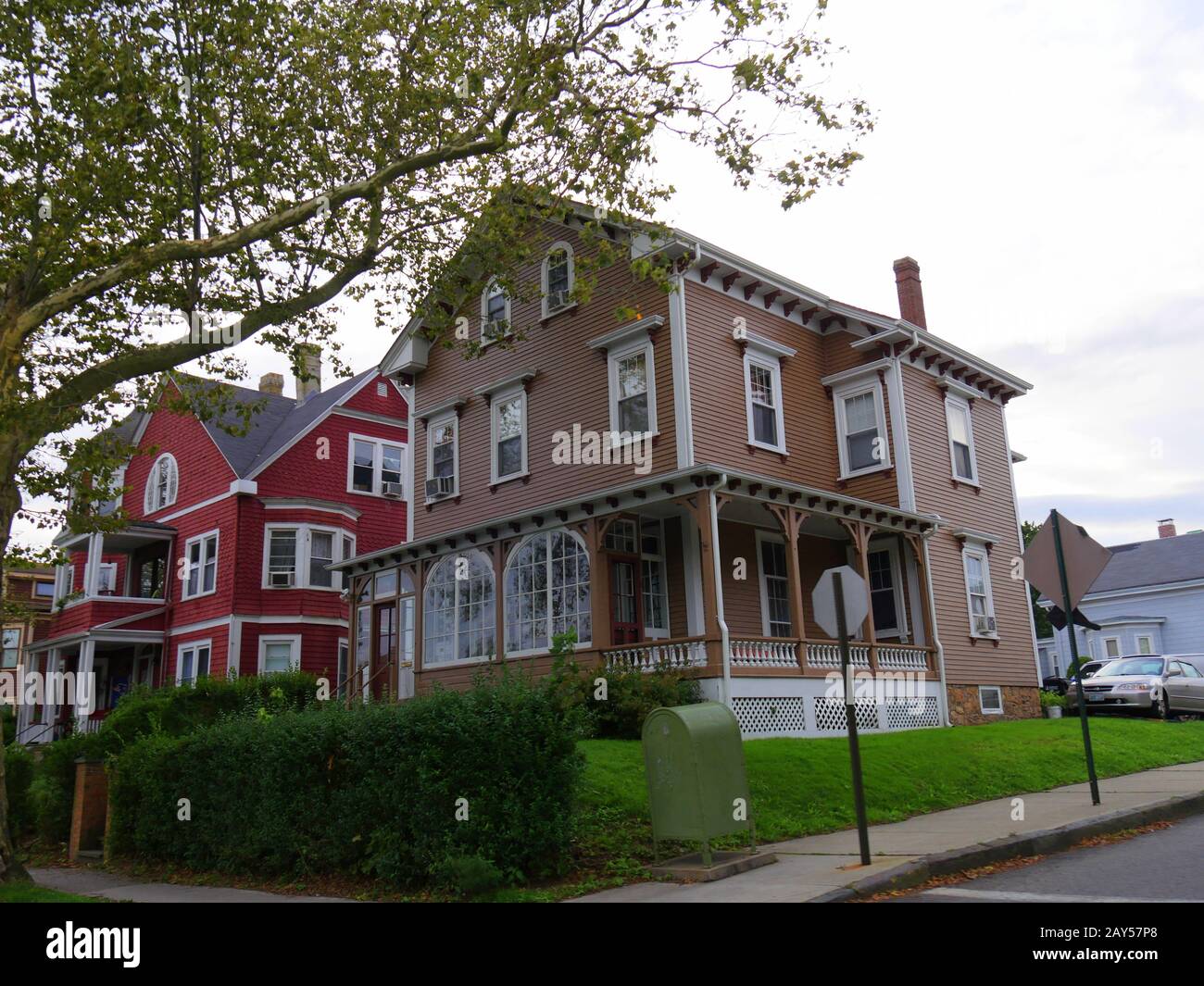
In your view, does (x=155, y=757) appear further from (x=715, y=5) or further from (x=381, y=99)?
(x=715, y=5)

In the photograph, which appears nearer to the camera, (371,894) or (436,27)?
(371,894)

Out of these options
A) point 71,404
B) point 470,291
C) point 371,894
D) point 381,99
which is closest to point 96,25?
point 381,99

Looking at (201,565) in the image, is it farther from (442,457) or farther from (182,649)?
(442,457)

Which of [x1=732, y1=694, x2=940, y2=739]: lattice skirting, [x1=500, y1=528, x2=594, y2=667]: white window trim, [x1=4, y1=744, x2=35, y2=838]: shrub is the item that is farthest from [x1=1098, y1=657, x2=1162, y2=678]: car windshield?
[x1=4, y1=744, x2=35, y2=838]: shrub

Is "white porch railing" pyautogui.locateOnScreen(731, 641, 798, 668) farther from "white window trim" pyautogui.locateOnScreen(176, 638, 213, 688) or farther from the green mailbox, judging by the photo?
"white window trim" pyautogui.locateOnScreen(176, 638, 213, 688)

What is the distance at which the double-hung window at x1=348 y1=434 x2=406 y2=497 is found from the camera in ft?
102

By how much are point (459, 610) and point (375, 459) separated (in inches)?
479

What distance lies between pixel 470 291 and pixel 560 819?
342 inches

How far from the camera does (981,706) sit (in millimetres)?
21203

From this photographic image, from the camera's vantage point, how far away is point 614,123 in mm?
13758

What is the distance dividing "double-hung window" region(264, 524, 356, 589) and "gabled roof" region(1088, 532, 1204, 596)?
30.5 m

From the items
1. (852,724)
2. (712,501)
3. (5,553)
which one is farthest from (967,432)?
(5,553)
